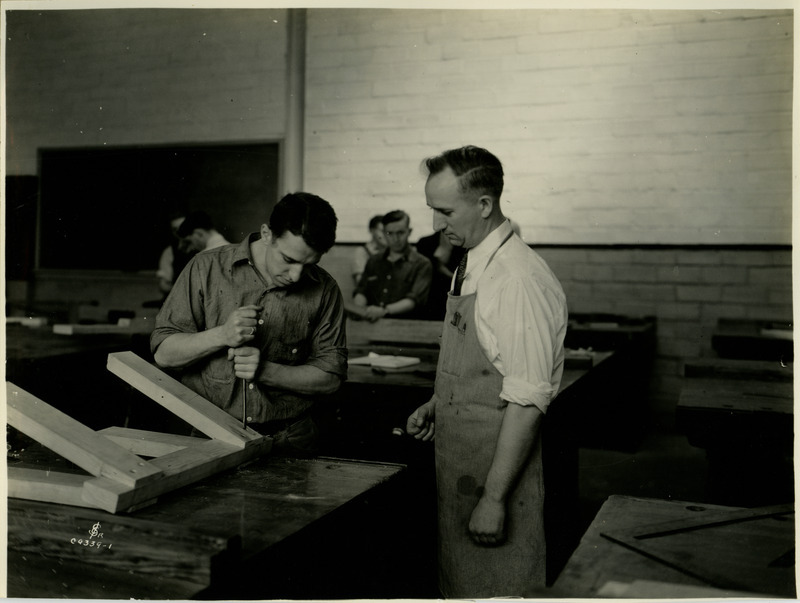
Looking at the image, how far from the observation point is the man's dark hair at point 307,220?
1841 millimetres

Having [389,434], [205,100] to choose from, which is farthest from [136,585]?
[205,100]

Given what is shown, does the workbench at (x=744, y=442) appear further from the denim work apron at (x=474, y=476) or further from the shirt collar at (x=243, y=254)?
the shirt collar at (x=243, y=254)

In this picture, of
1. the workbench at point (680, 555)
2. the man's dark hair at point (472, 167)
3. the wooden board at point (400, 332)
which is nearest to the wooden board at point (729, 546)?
the workbench at point (680, 555)

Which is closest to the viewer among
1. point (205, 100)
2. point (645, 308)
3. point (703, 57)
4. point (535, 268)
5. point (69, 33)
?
point (535, 268)

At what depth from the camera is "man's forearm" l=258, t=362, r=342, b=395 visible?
1.93 meters

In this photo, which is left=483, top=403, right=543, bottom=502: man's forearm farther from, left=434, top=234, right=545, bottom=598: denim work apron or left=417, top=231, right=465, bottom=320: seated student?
left=417, top=231, right=465, bottom=320: seated student

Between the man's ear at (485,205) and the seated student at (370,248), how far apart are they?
353 centimetres

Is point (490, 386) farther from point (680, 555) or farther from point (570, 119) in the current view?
point (570, 119)

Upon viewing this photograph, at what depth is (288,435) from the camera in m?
2.00

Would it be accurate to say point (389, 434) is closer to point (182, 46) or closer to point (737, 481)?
point (737, 481)

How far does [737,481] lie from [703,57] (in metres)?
3.53

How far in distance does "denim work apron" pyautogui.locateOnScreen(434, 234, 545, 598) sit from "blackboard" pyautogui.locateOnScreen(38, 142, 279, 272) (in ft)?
13.9

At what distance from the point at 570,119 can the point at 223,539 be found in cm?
475

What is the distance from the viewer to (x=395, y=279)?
5023mm
